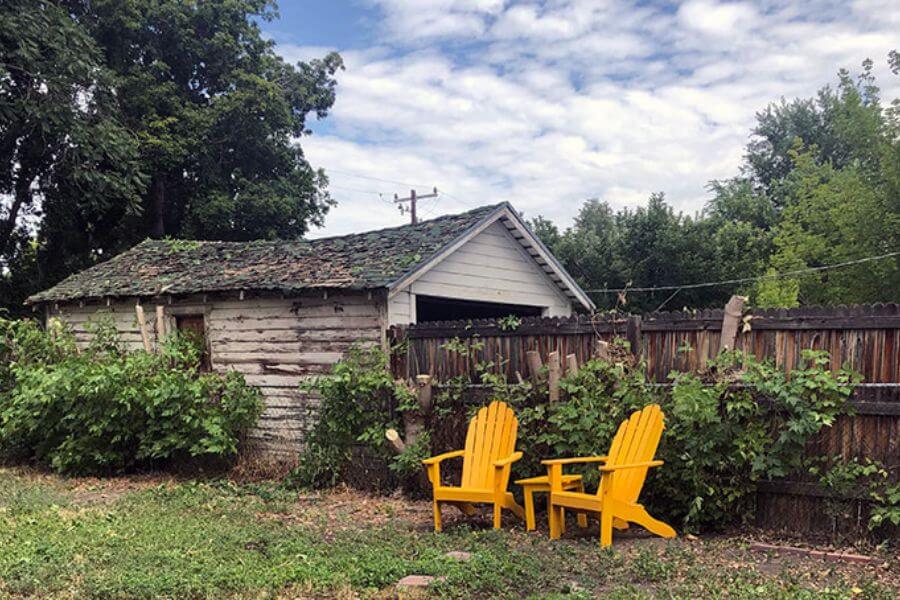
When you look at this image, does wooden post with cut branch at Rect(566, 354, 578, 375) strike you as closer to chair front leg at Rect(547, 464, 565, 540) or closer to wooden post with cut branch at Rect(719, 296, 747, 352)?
chair front leg at Rect(547, 464, 565, 540)

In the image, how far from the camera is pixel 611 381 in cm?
529

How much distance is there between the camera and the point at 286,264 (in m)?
8.56

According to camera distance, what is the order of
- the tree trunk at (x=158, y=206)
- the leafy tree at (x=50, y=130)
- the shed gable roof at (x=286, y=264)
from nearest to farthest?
the shed gable roof at (x=286, y=264) < the leafy tree at (x=50, y=130) < the tree trunk at (x=158, y=206)

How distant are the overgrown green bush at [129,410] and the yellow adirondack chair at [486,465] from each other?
124 inches

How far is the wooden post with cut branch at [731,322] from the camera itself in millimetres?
4801

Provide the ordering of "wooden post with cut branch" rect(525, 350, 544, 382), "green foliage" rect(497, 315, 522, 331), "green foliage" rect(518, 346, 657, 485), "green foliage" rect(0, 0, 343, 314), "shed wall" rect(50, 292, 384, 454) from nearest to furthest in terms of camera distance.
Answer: "green foliage" rect(518, 346, 657, 485)
"wooden post with cut branch" rect(525, 350, 544, 382)
"green foliage" rect(497, 315, 522, 331)
"shed wall" rect(50, 292, 384, 454)
"green foliage" rect(0, 0, 343, 314)

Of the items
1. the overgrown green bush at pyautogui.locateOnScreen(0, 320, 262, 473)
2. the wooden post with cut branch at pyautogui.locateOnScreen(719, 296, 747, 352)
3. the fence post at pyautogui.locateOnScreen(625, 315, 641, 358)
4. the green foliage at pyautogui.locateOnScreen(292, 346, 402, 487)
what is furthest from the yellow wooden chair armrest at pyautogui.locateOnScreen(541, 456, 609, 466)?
the overgrown green bush at pyautogui.locateOnScreen(0, 320, 262, 473)

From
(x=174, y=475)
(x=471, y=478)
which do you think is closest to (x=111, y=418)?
(x=174, y=475)

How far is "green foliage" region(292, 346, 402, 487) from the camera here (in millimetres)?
6562

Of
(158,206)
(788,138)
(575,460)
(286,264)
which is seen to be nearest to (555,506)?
(575,460)

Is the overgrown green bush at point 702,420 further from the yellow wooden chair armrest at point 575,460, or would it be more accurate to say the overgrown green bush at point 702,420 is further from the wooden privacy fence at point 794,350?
the yellow wooden chair armrest at point 575,460

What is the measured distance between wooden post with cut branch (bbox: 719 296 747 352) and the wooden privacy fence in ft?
0.07

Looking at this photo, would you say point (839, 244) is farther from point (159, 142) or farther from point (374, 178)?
point (159, 142)

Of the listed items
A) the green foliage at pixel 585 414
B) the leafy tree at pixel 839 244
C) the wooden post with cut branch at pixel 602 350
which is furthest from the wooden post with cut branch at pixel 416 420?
the leafy tree at pixel 839 244
